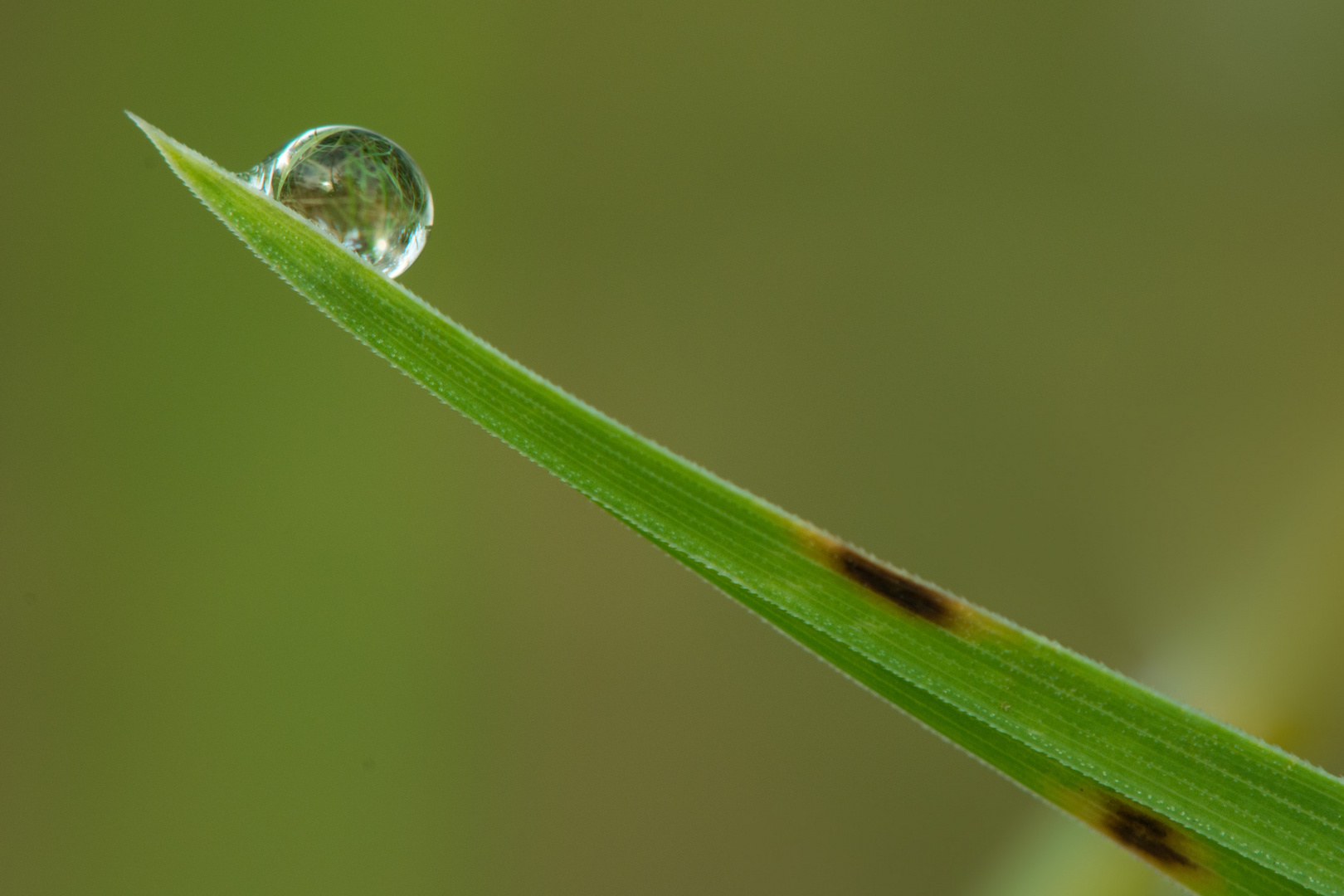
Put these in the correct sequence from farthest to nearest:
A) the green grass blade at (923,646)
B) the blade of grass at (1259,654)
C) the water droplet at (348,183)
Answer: the blade of grass at (1259,654) < the water droplet at (348,183) < the green grass blade at (923,646)

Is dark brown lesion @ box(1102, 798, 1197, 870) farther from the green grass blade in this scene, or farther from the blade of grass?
the blade of grass

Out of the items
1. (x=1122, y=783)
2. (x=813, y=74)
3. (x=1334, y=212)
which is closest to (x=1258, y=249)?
(x=1334, y=212)

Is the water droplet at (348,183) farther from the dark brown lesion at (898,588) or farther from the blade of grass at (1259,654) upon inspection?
the blade of grass at (1259,654)

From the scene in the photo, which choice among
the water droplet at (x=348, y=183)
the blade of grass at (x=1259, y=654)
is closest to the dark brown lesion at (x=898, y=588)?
the water droplet at (x=348, y=183)

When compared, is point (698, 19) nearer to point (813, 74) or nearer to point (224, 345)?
point (813, 74)

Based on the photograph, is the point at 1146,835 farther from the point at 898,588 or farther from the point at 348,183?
the point at 348,183

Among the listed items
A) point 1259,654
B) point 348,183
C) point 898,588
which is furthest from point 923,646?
point 1259,654
